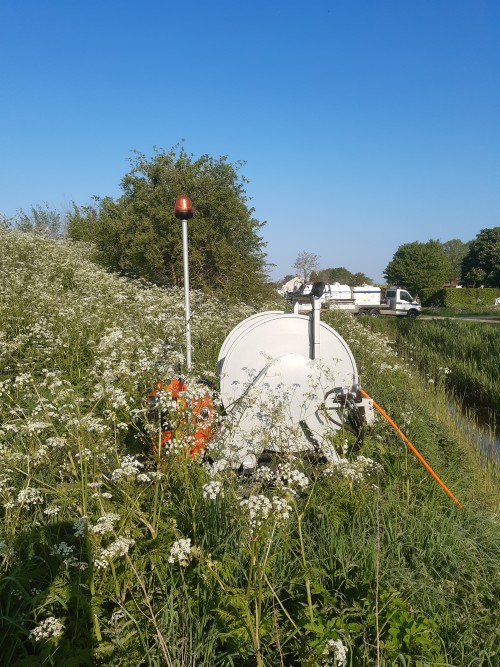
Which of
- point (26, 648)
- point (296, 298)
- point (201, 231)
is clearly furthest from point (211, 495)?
point (201, 231)

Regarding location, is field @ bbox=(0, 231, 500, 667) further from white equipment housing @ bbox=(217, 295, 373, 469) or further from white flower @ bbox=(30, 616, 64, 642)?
white equipment housing @ bbox=(217, 295, 373, 469)

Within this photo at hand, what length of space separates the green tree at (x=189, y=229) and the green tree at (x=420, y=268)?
45.9 m

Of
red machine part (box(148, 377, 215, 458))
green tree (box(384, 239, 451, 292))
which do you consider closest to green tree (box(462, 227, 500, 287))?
green tree (box(384, 239, 451, 292))

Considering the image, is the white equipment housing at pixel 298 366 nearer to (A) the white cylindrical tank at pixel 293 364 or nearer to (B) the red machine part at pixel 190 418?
(A) the white cylindrical tank at pixel 293 364

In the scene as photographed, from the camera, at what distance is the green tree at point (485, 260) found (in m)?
49.0

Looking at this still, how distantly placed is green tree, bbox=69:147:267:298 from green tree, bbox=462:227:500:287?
139ft

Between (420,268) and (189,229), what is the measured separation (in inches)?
1939

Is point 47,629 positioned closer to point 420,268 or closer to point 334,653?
point 334,653

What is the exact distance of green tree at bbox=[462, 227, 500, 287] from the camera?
49.0m

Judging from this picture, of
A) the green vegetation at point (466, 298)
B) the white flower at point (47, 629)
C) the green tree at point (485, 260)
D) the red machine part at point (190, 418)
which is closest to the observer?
the white flower at point (47, 629)

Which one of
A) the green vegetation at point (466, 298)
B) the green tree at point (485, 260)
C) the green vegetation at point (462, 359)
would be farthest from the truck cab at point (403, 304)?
the green tree at point (485, 260)

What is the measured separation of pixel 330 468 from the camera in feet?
9.49

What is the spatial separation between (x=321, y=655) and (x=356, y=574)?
2.51ft

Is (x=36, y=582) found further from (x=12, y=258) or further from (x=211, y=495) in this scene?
(x=12, y=258)
